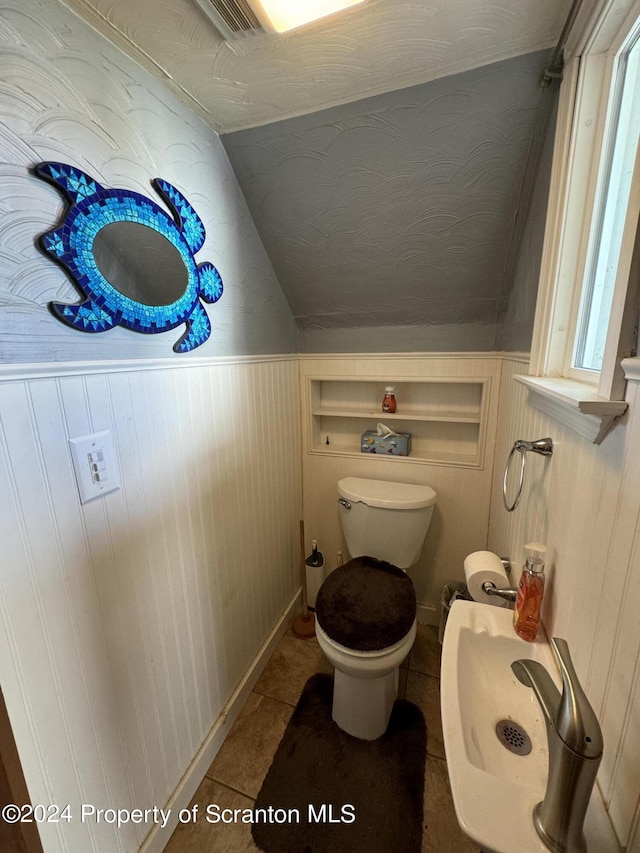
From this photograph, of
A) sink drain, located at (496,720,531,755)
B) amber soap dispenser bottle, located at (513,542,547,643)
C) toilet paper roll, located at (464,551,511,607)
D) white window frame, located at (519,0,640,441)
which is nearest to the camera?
white window frame, located at (519,0,640,441)

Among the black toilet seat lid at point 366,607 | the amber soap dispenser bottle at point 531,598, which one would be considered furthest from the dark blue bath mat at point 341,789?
the amber soap dispenser bottle at point 531,598

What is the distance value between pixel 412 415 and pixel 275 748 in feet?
4.78

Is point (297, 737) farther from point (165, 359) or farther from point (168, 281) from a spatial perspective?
point (168, 281)

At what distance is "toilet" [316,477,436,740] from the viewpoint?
115 cm

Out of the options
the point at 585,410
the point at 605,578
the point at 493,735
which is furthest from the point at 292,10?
the point at 493,735

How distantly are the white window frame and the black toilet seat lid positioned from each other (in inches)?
34.0

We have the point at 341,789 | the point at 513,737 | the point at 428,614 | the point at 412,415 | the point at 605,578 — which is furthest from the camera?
the point at 428,614

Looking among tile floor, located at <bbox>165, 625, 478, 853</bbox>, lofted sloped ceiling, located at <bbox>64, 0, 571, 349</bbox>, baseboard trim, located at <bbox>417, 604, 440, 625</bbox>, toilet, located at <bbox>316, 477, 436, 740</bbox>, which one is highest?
lofted sloped ceiling, located at <bbox>64, 0, 571, 349</bbox>

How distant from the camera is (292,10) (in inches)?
28.8

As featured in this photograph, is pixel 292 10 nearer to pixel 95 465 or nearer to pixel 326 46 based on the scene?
pixel 326 46

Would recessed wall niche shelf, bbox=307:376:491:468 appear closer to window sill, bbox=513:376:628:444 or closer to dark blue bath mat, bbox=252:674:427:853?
window sill, bbox=513:376:628:444

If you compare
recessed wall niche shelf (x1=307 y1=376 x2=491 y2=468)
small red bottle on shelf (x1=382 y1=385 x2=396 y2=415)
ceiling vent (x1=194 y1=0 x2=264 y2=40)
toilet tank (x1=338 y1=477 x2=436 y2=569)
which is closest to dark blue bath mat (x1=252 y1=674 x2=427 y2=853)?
toilet tank (x1=338 y1=477 x2=436 y2=569)


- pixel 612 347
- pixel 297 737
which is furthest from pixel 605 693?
pixel 297 737

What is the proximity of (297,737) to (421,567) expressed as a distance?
35.9 inches
